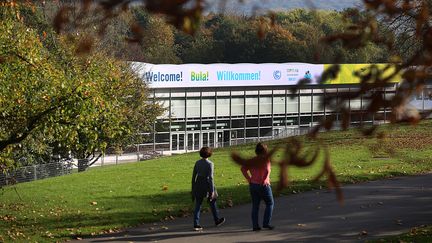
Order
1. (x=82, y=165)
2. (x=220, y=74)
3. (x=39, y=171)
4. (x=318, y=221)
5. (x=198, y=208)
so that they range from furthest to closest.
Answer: (x=220, y=74) < (x=82, y=165) < (x=39, y=171) < (x=318, y=221) < (x=198, y=208)

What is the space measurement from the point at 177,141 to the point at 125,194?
1422 inches

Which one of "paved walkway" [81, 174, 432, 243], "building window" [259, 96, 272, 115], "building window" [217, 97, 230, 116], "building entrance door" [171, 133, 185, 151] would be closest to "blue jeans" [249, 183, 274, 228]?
"paved walkway" [81, 174, 432, 243]

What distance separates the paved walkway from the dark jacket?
0.66 metres

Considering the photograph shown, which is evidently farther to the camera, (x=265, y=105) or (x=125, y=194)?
(x=265, y=105)

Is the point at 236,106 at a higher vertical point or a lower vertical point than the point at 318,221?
higher

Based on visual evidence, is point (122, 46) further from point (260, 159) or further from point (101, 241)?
point (260, 159)

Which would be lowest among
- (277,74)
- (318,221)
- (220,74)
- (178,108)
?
(318,221)

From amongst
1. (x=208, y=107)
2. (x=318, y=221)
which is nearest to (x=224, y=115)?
(x=208, y=107)

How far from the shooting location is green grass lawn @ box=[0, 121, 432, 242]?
15.5 metres

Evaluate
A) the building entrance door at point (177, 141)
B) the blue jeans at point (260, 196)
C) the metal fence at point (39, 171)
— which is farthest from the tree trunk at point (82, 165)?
the blue jeans at point (260, 196)

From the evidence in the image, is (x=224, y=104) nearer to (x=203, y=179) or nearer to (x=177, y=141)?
(x=177, y=141)

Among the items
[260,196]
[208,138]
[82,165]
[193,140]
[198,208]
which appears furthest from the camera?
[208,138]

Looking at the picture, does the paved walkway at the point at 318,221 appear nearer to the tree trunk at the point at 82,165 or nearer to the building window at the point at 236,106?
the tree trunk at the point at 82,165

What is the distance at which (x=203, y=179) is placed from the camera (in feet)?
48.3
